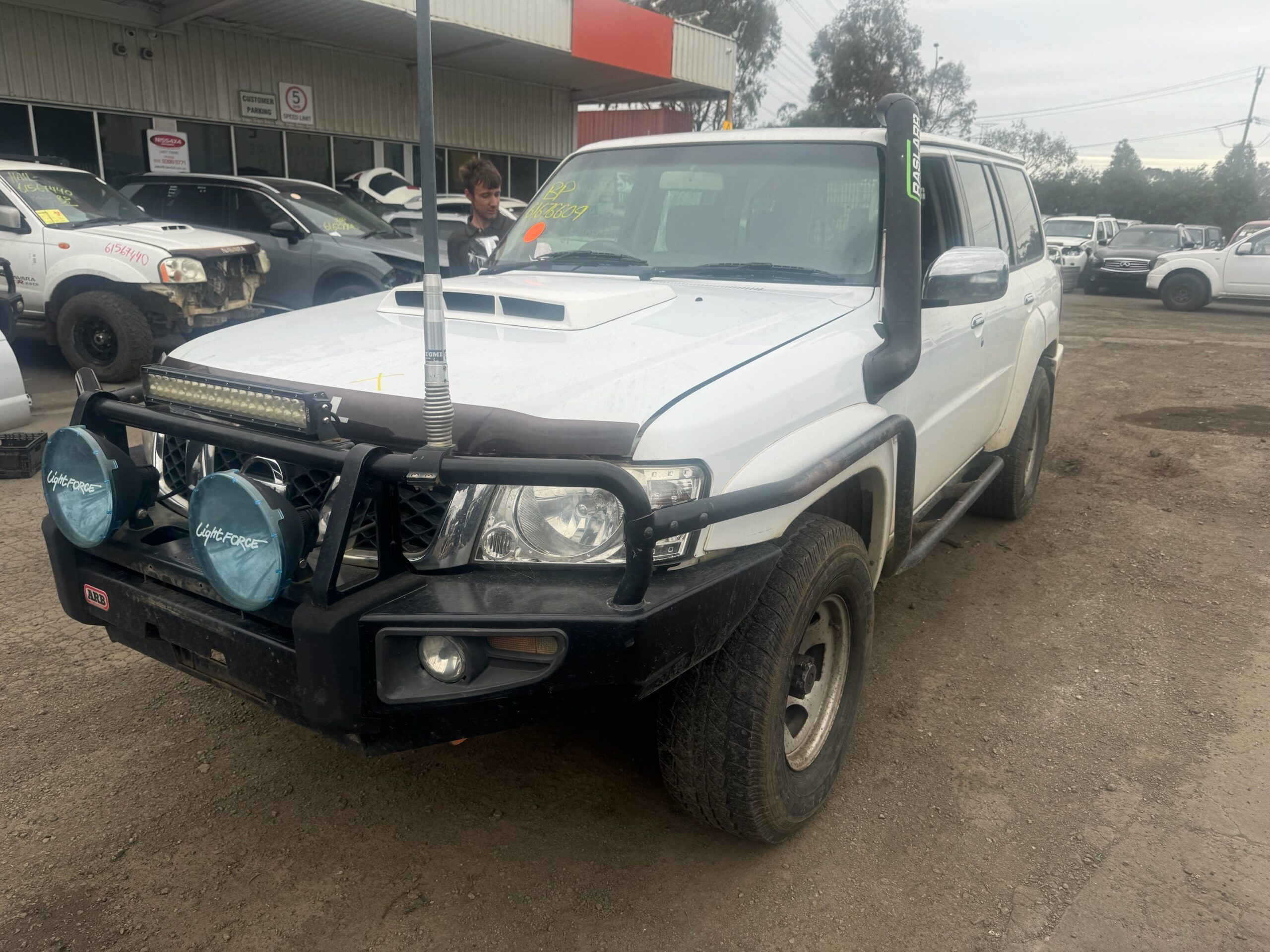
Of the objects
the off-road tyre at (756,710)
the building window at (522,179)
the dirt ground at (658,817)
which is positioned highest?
the building window at (522,179)

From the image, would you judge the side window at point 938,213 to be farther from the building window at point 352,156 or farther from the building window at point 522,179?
the building window at point 522,179

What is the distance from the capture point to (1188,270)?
18.1 metres

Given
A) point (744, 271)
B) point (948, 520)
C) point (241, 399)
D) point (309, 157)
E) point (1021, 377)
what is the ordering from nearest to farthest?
point (241, 399)
point (744, 271)
point (948, 520)
point (1021, 377)
point (309, 157)

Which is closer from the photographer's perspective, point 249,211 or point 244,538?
point 244,538

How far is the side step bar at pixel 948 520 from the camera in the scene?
10.5ft

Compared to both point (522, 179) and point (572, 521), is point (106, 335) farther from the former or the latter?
point (522, 179)

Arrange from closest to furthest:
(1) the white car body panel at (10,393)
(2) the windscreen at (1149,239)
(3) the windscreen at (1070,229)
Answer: (1) the white car body panel at (10,393)
(2) the windscreen at (1149,239)
(3) the windscreen at (1070,229)

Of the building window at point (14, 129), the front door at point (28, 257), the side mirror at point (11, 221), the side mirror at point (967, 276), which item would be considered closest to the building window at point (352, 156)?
the building window at point (14, 129)

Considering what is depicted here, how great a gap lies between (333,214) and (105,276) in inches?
106

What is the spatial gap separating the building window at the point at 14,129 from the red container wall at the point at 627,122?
1366 cm

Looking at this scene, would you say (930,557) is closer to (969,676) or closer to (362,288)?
(969,676)

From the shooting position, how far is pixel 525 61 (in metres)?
17.1

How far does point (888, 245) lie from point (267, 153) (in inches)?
583

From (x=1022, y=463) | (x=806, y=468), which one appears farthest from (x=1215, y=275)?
(x=806, y=468)
